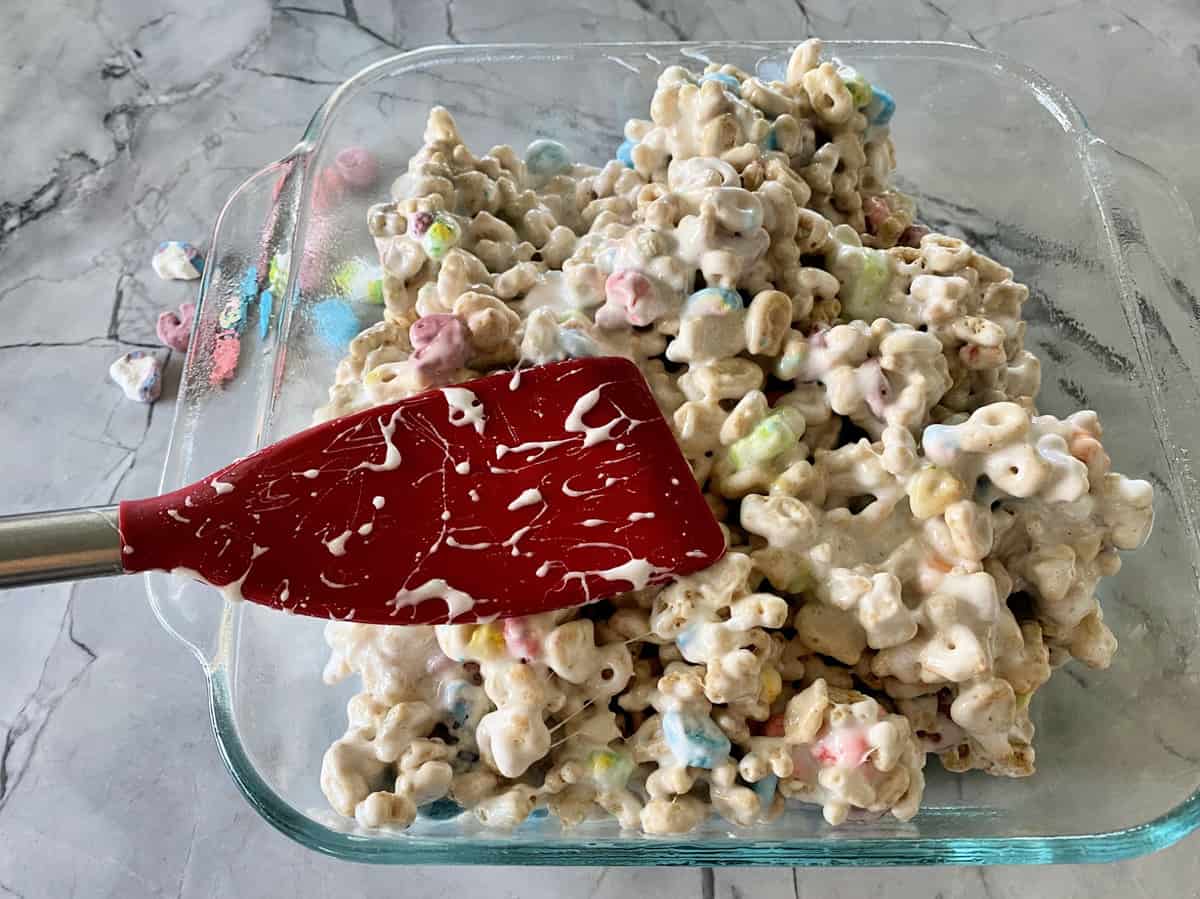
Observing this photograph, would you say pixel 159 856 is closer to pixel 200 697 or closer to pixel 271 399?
pixel 200 697

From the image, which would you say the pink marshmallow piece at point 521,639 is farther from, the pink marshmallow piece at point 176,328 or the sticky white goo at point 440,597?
the pink marshmallow piece at point 176,328

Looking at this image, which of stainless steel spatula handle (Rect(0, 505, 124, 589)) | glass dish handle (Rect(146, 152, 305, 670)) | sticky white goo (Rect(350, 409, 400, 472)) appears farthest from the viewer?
glass dish handle (Rect(146, 152, 305, 670))

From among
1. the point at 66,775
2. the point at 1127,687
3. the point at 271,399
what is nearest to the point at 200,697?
the point at 66,775

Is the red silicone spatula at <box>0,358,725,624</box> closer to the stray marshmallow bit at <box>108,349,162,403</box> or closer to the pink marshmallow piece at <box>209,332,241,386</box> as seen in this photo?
the pink marshmallow piece at <box>209,332,241,386</box>

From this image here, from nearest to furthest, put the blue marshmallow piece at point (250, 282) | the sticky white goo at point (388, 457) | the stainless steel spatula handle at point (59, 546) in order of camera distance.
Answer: the stainless steel spatula handle at point (59, 546) < the sticky white goo at point (388, 457) < the blue marshmallow piece at point (250, 282)

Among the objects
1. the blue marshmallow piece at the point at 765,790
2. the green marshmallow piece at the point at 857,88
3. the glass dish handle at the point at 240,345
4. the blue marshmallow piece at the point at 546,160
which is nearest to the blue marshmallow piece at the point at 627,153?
the blue marshmallow piece at the point at 546,160

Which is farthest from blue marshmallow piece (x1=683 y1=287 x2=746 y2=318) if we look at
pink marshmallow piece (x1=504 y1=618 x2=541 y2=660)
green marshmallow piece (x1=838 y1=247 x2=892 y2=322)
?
pink marshmallow piece (x1=504 y1=618 x2=541 y2=660)
